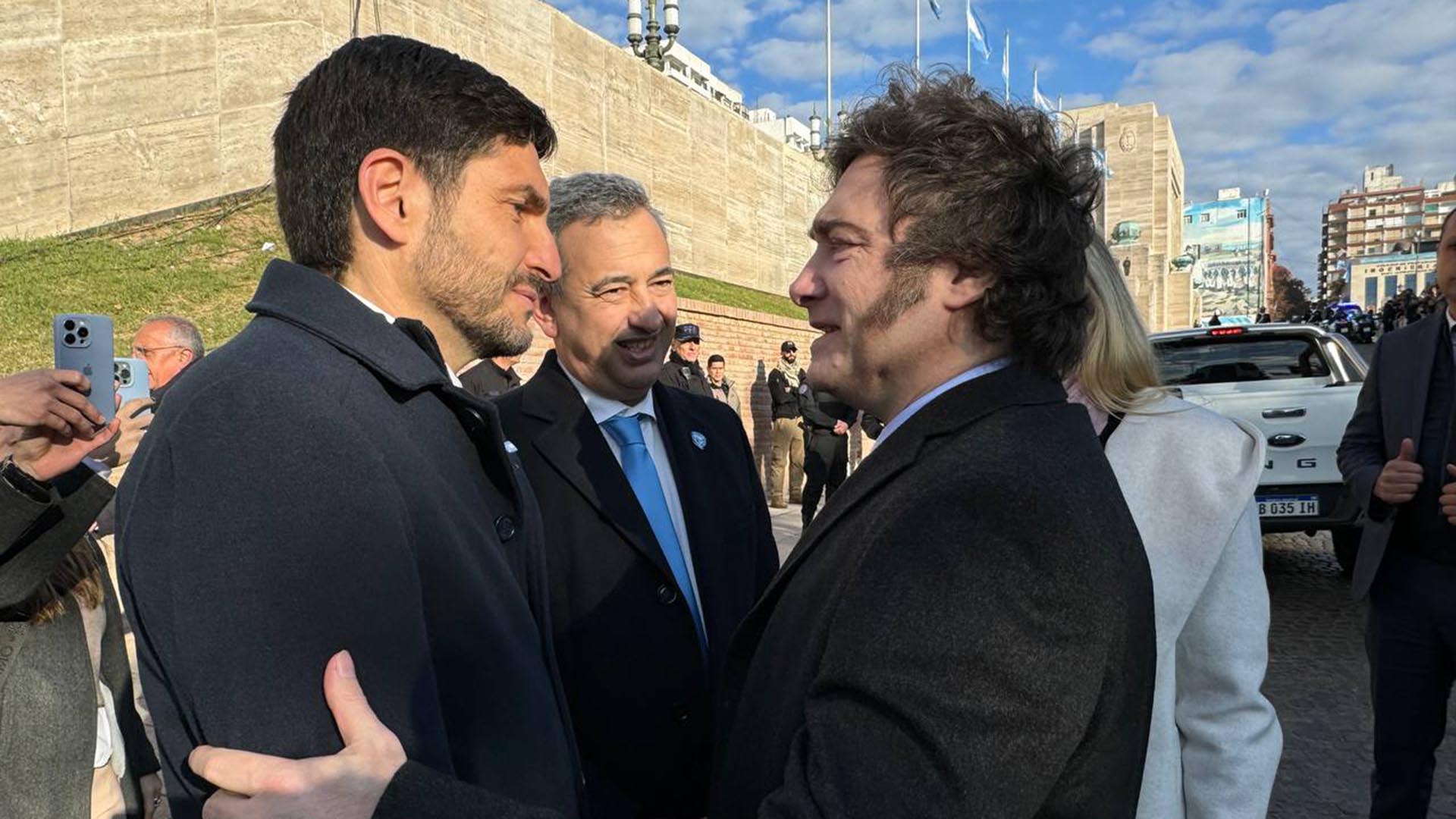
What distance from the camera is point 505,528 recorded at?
1405mm

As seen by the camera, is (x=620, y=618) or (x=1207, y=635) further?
(x=620, y=618)

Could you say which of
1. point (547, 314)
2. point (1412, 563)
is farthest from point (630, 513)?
point (1412, 563)

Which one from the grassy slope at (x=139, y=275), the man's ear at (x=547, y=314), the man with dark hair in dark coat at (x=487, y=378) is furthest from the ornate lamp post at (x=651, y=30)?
the man's ear at (x=547, y=314)

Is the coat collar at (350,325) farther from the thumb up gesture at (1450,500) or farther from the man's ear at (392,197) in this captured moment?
the thumb up gesture at (1450,500)

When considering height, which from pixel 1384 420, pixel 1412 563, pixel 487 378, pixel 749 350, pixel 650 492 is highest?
pixel 749 350

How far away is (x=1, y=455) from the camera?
6.60 feet

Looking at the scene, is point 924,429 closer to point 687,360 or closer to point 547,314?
point 547,314

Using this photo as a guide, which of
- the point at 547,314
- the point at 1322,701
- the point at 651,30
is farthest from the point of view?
the point at 651,30

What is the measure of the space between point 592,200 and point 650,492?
29.1 inches

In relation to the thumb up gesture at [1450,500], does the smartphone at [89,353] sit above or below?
above

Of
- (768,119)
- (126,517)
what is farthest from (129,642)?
(768,119)

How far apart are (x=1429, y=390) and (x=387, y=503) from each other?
3456 mm

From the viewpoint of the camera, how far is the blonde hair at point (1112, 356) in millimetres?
1994

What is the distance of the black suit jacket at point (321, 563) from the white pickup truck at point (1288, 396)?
603 cm
